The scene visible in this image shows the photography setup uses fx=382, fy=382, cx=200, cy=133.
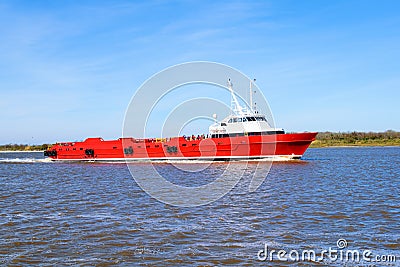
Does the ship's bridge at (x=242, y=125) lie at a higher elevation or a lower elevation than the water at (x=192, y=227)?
higher

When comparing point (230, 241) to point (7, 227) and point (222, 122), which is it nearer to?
point (7, 227)

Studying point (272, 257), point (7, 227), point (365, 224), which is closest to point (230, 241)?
point (272, 257)

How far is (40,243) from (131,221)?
293 centimetres

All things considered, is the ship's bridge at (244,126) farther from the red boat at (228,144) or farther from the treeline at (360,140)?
the treeline at (360,140)

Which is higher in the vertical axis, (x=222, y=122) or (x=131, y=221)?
(x=222, y=122)

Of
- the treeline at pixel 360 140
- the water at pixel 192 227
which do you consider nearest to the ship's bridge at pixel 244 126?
the water at pixel 192 227

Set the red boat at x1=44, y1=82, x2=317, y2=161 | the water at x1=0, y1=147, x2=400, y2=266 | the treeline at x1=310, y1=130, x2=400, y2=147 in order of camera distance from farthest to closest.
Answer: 1. the treeline at x1=310, y1=130, x2=400, y2=147
2. the red boat at x1=44, y1=82, x2=317, y2=161
3. the water at x1=0, y1=147, x2=400, y2=266

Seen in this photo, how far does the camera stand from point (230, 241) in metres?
9.09

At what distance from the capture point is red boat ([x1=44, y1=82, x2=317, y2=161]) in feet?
113

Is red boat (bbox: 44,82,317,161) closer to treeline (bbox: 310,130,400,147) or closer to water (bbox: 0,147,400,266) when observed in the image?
water (bbox: 0,147,400,266)

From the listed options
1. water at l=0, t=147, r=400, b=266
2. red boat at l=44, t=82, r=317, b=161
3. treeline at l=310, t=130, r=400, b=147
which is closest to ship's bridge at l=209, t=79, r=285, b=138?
red boat at l=44, t=82, r=317, b=161

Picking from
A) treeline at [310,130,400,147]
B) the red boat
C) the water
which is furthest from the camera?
treeline at [310,130,400,147]

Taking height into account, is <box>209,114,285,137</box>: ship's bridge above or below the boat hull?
above

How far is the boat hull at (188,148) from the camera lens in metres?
34.4
